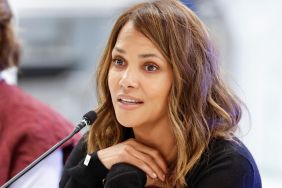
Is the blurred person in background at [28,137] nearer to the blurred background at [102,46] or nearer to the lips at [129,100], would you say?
the blurred background at [102,46]

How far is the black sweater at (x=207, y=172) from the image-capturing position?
4.92 feet

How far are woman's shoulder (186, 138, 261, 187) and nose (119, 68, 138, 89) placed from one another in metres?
0.26

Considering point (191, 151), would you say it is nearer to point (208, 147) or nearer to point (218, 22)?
point (208, 147)

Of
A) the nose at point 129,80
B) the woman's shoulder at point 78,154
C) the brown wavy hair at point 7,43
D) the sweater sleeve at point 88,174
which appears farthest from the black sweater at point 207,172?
the brown wavy hair at point 7,43

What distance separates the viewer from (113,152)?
5.46 feet

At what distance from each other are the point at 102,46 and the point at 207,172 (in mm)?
972

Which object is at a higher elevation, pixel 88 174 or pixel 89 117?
pixel 89 117

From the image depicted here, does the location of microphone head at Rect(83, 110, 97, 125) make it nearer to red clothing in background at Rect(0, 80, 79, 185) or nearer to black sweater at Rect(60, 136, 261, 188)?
black sweater at Rect(60, 136, 261, 188)

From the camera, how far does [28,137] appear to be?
6.47 ft

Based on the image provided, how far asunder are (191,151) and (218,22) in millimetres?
1633

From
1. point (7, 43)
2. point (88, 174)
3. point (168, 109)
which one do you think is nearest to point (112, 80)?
point (168, 109)

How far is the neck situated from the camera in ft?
5.41

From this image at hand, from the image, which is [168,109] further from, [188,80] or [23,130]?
[23,130]

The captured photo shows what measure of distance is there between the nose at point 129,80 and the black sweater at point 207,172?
0.71 feet
